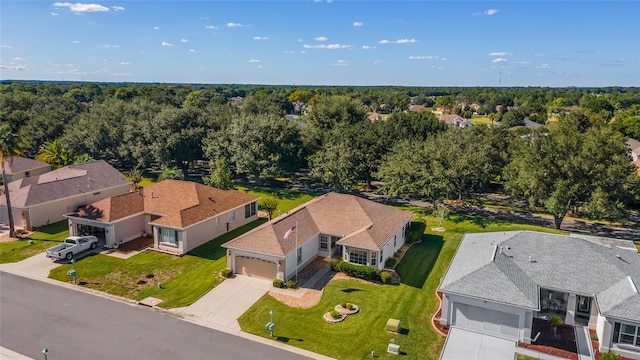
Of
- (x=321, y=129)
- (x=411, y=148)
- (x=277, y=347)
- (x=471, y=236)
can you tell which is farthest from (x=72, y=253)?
(x=321, y=129)

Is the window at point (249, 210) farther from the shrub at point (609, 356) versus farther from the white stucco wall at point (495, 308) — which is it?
the shrub at point (609, 356)

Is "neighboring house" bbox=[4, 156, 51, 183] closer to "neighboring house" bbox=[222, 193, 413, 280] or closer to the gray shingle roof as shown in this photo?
"neighboring house" bbox=[222, 193, 413, 280]

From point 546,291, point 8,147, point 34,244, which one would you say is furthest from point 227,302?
point 8,147

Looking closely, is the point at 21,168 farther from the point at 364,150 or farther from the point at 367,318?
the point at 367,318

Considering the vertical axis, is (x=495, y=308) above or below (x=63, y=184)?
below

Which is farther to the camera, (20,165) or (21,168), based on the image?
(20,165)

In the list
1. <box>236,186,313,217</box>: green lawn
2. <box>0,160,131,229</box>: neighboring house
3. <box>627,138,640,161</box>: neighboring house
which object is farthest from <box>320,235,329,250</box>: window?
<box>627,138,640,161</box>: neighboring house

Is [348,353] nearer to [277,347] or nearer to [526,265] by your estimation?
[277,347]
